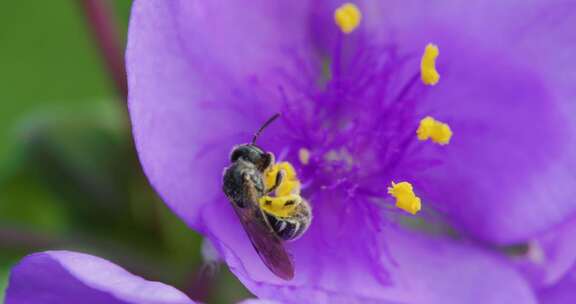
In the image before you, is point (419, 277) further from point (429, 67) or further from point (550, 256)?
point (429, 67)

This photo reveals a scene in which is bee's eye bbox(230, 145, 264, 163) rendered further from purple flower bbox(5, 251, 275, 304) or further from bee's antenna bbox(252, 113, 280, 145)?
purple flower bbox(5, 251, 275, 304)

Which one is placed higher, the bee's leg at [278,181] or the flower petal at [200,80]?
the flower petal at [200,80]

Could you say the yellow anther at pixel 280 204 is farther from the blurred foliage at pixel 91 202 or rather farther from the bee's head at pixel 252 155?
the blurred foliage at pixel 91 202

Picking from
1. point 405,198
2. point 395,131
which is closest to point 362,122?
point 395,131

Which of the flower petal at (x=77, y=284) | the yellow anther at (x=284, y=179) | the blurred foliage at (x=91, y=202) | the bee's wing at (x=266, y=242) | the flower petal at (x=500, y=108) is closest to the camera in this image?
the flower petal at (x=77, y=284)

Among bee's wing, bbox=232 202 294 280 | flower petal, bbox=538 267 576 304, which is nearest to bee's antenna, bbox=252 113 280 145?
bee's wing, bbox=232 202 294 280

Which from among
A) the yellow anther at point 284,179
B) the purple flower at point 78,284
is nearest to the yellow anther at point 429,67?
the yellow anther at point 284,179
